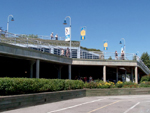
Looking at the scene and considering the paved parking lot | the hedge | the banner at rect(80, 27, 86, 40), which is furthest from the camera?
the banner at rect(80, 27, 86, 40)

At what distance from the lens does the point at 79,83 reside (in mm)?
20844

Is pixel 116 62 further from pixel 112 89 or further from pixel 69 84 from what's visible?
pixel 69 84

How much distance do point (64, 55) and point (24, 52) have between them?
10.4 metres

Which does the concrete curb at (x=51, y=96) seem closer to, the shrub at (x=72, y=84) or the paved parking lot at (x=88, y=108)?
the paved parking lot at (x=88, y=108)

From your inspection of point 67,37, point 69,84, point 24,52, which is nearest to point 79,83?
point 69,84

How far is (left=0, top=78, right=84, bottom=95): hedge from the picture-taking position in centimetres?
1157

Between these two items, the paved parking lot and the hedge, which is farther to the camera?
the hedge

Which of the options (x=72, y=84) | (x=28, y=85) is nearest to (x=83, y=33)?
(x=72, y=84)

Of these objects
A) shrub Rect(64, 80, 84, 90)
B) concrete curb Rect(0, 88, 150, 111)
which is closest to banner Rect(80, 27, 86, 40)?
concrete curb Rect(0, 88, 150, 111)

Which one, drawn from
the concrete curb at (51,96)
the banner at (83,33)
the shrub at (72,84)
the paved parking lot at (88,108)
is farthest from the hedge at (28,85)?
the banner at (83,33)

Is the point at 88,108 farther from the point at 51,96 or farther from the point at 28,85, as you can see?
the point at 28,85

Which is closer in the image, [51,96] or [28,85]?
[28,85]

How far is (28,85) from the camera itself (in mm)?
13312

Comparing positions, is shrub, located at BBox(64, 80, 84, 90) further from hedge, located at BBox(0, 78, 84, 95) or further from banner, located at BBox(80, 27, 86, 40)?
banner, located at BBox(80, 27, 86, 40)
